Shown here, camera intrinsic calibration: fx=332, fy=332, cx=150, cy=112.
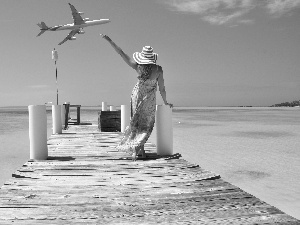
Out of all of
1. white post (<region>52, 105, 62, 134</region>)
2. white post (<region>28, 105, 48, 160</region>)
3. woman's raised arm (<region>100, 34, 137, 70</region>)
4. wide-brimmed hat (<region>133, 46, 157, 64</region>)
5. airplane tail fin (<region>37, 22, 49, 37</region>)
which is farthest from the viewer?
airplane tail fin (<region>37, 22, 49, 37</region>)

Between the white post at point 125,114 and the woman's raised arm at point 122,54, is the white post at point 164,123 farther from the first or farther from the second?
the white post at point 125,114

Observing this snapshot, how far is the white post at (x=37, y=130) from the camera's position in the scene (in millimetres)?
5754

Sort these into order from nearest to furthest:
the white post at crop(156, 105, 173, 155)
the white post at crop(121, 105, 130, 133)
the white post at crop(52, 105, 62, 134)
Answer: the white post at crop(156, 105, 173, 155)
the white post at crop(121, 105, 130, 133)
the white post at crop(52, 105, 62, 134)

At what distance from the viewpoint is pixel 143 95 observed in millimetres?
5641

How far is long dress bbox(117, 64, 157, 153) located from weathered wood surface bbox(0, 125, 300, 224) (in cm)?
49

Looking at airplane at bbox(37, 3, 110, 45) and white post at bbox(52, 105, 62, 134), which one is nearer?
white post at bbox(52, 105, 62, 134)

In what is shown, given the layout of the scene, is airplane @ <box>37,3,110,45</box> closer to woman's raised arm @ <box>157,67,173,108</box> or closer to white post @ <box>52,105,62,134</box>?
white post @ <box>52,105,62,134</box>

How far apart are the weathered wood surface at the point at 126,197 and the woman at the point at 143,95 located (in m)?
0.53

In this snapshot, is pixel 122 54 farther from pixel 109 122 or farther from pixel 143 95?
pixel 109 122

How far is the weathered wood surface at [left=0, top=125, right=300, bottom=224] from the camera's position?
281 cm

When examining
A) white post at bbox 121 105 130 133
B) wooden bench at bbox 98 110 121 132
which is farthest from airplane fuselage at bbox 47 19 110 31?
white post at bbox 121 105 130 133

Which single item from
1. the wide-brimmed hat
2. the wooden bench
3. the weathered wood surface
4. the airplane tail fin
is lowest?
the weathered wood surface

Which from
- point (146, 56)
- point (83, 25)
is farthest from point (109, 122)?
point (83, 25)

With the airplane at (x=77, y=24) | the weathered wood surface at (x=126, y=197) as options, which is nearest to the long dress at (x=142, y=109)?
the weathered wood surface at (x=126, y=197)
